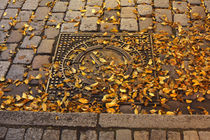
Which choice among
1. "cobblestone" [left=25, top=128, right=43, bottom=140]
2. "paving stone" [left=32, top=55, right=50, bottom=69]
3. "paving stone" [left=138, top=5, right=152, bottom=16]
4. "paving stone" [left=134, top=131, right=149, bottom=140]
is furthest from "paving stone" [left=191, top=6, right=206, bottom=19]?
"cobblestone" [left=25, top=128, right=43, bottom=140]

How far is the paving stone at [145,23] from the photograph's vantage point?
3818 millimetres

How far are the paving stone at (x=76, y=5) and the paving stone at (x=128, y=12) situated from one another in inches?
35.5

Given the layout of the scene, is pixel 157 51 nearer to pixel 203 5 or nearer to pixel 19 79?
pixel 203 5

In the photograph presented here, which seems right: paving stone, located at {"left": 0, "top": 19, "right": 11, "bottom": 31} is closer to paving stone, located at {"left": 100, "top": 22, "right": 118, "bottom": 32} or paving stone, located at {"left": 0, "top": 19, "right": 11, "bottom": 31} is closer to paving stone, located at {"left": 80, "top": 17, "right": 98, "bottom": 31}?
paving stone, located at {"left": 80, "top": 17, "right": 98, "bottom": 31}

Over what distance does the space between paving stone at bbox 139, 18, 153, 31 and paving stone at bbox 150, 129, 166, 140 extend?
2.03 m

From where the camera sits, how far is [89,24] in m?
3.92

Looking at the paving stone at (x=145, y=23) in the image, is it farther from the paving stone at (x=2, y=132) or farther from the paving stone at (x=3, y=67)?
the paving stone at (x=2, y=132)

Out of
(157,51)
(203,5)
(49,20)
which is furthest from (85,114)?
(203,5)

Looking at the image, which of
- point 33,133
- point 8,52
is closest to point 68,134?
point 33,133

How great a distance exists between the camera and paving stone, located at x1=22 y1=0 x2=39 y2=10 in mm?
4313

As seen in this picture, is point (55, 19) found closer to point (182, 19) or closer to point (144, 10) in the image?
point (144, 10)

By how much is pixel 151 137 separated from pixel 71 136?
102 centimetres

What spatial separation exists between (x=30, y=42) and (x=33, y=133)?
1827mm

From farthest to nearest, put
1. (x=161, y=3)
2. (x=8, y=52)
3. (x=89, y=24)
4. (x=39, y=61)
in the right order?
(x=161, y=3) < (x=89, y=24) < (x=8, y=52) < (x=39, y=61)
